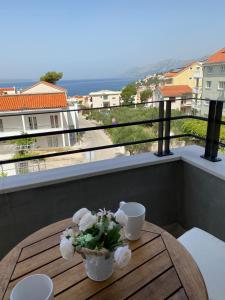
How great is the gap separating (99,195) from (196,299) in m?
1.25

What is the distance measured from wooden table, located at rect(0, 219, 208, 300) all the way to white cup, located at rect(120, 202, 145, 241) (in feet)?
0.12

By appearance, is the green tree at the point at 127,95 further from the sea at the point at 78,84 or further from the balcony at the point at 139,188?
the balcony at the point at 139,188

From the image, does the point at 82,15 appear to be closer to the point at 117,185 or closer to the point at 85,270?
the point at 117,185

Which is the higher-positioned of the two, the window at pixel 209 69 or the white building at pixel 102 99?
the window at pixel 209 69

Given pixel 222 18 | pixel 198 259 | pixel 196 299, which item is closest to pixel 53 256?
pixel 196 299

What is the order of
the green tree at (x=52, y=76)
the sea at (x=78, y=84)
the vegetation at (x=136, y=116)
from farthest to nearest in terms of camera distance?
the green tree at (x=52, y=76) < the sea at (x=78, y=84) < the vegetation at (x=136, y=116)

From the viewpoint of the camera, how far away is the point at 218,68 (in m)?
9.29

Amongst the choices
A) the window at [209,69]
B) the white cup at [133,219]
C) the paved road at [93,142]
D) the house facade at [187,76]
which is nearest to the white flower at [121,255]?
the white cup at [133,219]

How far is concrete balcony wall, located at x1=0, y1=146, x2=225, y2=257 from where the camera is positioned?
5.50 feet

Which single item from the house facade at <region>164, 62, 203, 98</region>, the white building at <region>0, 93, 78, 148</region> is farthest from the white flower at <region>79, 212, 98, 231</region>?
the house facade at <region>164, 62, 203, 98</region>

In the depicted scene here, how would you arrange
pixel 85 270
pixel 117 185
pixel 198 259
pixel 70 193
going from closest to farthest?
pixel 85 270, pixel 198 259, pixel 70 193, pixel 117 185

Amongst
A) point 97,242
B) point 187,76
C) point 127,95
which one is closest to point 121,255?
point 97,242

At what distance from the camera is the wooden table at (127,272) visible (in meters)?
0.75

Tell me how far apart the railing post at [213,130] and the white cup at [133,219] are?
4.01ft
